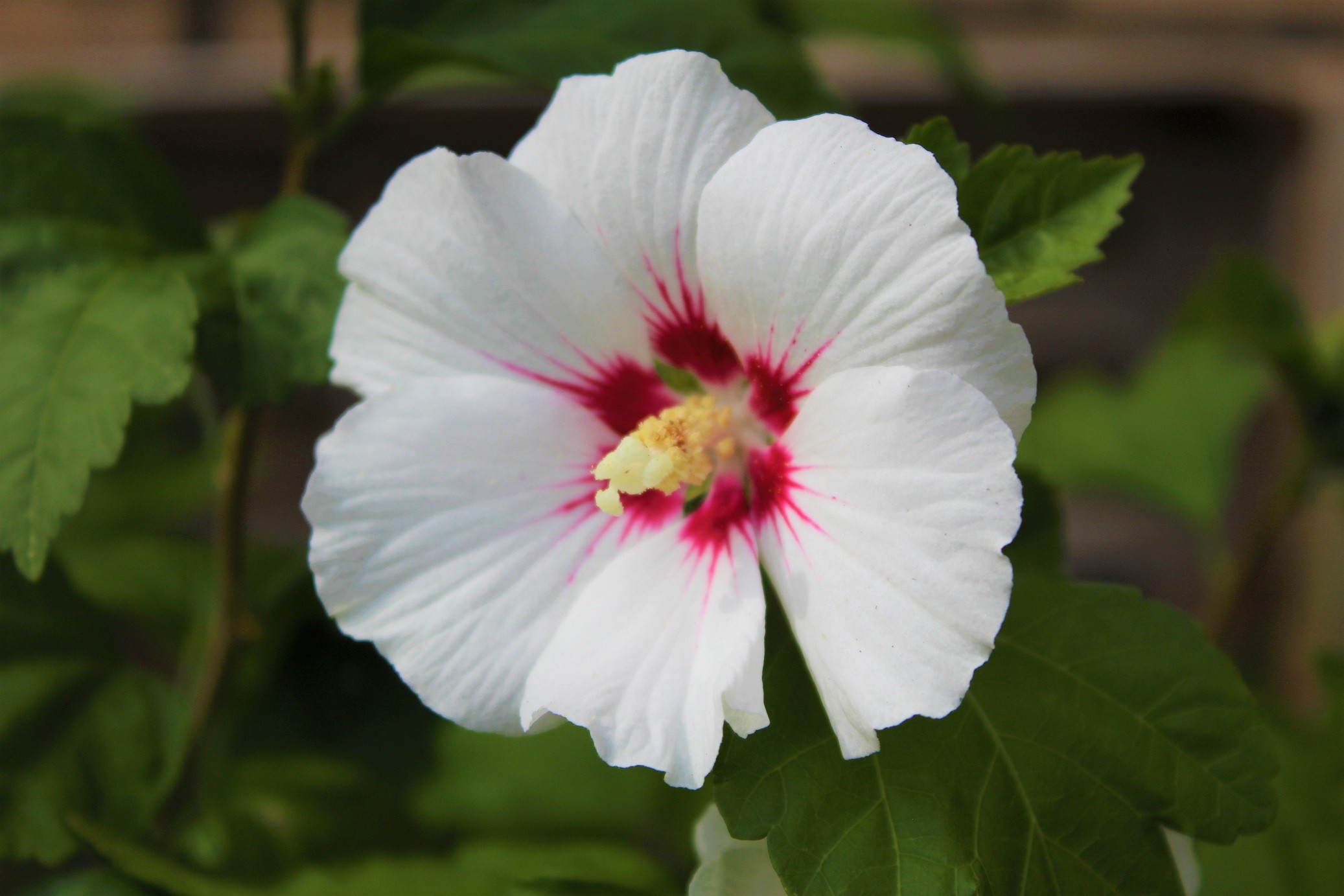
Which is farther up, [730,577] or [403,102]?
[730,577]

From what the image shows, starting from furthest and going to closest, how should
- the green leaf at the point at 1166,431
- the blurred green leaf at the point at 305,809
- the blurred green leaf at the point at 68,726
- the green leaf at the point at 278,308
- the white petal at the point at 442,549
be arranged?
1. the green leaf at the point at 1166,431
2. the blurred green leaf at the point at 305,809
3. the blurred green leaf at the point at 68,726
4. the green leaf at the point at 278,308
5. the white petal at the point at 442,549

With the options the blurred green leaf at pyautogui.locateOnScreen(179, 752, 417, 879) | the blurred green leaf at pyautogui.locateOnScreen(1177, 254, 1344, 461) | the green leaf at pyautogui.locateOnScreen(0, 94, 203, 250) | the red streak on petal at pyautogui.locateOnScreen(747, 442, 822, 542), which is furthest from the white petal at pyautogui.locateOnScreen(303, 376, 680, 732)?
the blurred green leaf at pyautogui.locateOnScreen(1177, 254, 1344, 461)

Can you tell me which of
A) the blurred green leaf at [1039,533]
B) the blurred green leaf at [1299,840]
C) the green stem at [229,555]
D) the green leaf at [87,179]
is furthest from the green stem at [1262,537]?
the green leaf at [87,179]

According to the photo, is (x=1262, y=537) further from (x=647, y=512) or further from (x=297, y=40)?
(x=297, y=40)

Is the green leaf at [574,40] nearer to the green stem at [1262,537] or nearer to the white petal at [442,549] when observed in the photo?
the white petal at [442,549]

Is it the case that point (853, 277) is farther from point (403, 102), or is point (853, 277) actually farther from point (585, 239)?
point (403, 102)

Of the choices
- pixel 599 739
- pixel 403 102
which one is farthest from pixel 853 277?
pixel 403 102

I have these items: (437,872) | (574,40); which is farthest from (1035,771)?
A: (574,40)
